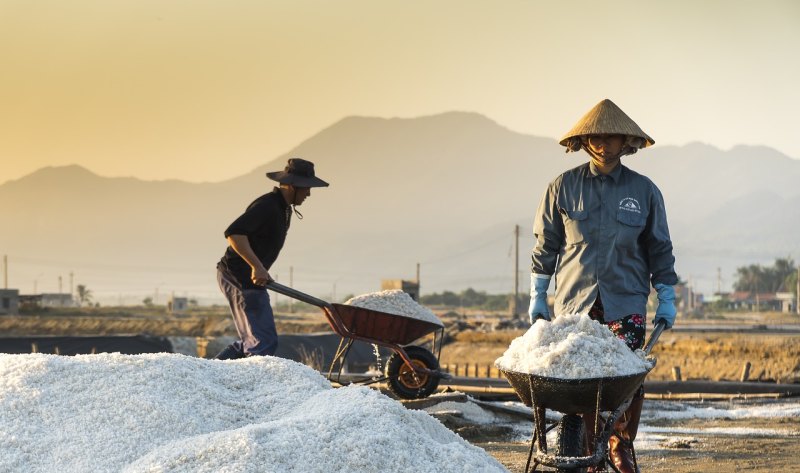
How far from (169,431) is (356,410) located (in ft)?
2.41

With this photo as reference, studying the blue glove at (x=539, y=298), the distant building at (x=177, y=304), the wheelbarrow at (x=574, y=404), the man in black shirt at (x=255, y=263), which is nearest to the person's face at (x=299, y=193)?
the man in black shirt at (x=255, y=263)

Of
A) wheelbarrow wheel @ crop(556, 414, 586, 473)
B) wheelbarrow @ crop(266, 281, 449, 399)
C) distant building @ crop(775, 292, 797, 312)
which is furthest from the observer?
distant building @ crop(775, 292, 797, 312)

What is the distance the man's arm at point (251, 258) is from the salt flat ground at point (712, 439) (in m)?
1.75

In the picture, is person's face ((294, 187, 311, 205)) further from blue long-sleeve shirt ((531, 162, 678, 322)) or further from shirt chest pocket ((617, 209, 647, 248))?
shirt chest pocket ((617, 209, 647, 248))

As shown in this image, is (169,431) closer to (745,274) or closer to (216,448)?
(216,448)

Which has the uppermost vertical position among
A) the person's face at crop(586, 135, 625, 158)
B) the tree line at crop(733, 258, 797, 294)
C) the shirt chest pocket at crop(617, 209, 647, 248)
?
the tree line at crop(733, 258, 797, 294)

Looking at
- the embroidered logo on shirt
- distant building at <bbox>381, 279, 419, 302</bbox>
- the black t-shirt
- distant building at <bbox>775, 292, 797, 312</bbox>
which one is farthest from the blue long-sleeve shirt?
distant building at <bbox>775, 292, 797, 312</bbox>

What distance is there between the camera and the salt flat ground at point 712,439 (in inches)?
234

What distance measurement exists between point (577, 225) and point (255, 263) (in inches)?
96.2

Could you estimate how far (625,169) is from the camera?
4793 mm

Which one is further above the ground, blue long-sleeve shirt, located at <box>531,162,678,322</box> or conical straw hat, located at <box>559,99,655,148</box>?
conical straw hat, located at <box>559,99,655,148</box>

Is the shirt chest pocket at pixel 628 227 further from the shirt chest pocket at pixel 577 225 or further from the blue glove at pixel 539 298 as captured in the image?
the blue glove at pixel 539 298

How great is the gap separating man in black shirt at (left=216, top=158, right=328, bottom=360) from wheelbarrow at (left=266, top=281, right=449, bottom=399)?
42cm

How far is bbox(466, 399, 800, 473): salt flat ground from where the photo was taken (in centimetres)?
595
